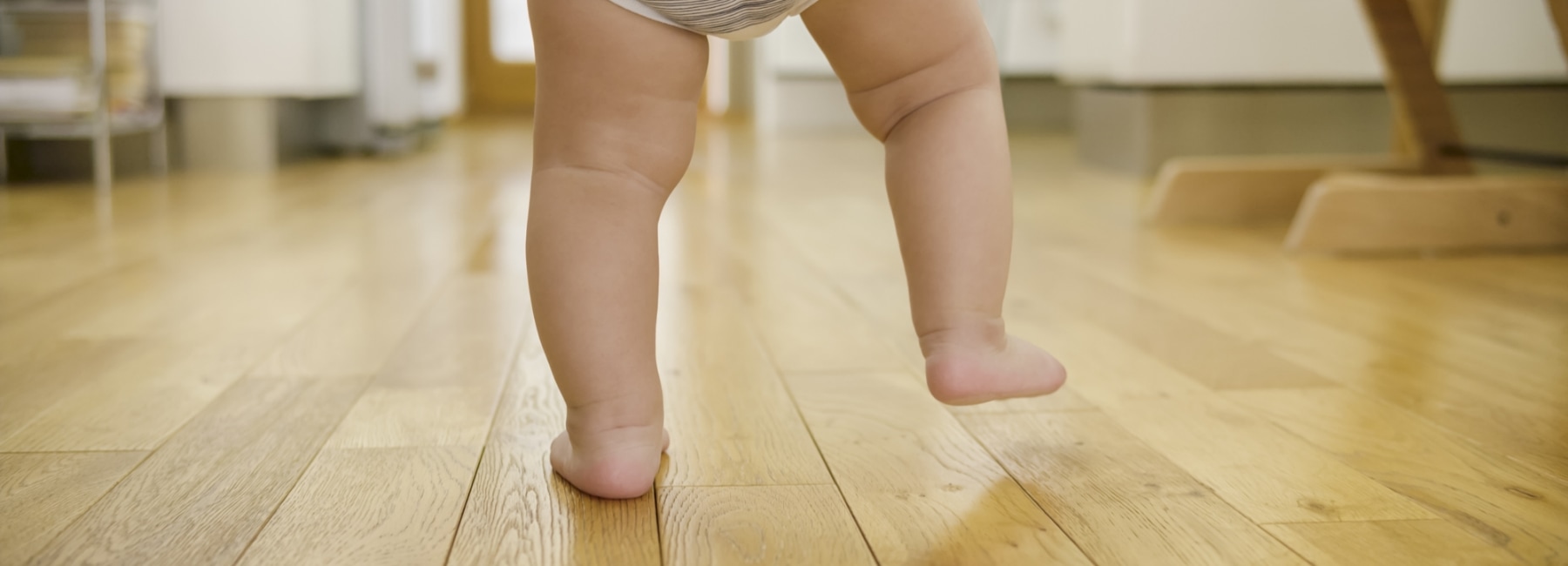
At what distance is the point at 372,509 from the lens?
0.61m

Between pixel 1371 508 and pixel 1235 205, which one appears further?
pixel 1235 205

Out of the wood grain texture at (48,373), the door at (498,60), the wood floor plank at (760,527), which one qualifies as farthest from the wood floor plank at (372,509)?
the door at (498,60)

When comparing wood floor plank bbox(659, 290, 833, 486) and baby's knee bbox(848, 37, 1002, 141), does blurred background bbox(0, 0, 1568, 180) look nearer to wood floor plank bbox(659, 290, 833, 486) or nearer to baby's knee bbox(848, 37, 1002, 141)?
wood floor plank bbox(659, 290, 833, 486)

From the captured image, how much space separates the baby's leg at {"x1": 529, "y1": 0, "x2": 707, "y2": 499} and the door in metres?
6.55

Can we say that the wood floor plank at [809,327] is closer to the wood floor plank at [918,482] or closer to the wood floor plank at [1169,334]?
the wood floor plank at [918,482]

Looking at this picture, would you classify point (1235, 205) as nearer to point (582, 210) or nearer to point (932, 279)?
point (932, 279)

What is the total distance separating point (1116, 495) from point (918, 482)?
102 mm

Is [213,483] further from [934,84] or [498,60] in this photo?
[498,60]

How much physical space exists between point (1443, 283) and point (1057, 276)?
1.29 feet

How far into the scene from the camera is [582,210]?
1.97 ft

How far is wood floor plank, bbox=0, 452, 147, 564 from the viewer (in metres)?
0.56

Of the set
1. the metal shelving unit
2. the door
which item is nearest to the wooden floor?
the metal shelving unit

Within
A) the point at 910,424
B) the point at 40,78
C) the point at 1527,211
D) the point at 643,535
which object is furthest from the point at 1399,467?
the point at 40,78

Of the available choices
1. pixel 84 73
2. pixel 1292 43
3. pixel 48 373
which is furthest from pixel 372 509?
pixel 1292 43
